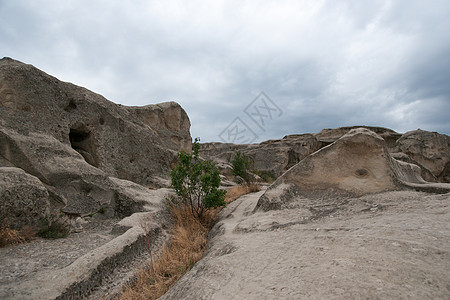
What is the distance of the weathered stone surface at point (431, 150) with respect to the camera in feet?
62.4

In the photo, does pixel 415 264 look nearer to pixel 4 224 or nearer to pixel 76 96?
pixel 4 224

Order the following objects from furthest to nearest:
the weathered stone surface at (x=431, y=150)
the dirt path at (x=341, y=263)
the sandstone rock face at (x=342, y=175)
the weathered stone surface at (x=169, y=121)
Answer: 1. the weathered stone surface at (x=431, y=150)
2. the weathered stone surface at (x=169, y=121)
3. the sandstone rock face at (x=342, y=175)
4. the dirt path at (x=341, y=263)

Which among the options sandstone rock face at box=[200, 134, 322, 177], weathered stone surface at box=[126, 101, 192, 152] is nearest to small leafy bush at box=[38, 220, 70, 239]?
weathered stone surface at box=[126, 101, 192, 152]

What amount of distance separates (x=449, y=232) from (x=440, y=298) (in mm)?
899

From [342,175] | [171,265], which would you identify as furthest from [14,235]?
[342,175]

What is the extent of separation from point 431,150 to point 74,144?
2245 centimetres

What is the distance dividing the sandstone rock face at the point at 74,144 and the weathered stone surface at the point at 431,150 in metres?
18.5

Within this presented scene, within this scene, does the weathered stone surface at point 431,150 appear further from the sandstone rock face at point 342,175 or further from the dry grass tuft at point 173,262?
the dry grass tuft at point 173,262

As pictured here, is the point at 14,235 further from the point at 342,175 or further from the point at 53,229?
the point at 342,175

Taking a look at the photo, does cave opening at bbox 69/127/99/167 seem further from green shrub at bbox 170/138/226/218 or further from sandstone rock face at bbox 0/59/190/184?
green shrub at bbox 170/138/226/218

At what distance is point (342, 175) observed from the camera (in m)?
4.84

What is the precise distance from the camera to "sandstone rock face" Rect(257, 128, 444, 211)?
4508 millimetres

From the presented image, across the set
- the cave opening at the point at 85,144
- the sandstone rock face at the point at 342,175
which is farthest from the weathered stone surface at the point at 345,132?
the cave opening at the point at 85,144

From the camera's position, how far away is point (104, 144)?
7465mm
